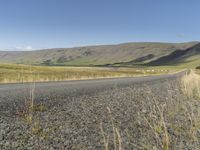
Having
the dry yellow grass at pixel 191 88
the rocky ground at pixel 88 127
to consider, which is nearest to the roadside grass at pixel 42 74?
the rocky ground at pixel 88 127

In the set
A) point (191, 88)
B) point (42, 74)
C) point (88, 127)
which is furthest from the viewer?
point (42, 74)

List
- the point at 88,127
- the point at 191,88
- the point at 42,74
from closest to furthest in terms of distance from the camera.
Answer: the point at 88,127 < the point at 191,88 < the point at 42,74

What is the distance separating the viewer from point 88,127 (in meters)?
8.09

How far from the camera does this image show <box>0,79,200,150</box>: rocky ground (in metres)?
6.76

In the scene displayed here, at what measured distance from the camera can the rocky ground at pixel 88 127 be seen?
676 cm

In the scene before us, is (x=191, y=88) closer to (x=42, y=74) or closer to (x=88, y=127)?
(x=88, y=127)

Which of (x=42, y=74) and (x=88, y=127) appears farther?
(x=42, y=74)

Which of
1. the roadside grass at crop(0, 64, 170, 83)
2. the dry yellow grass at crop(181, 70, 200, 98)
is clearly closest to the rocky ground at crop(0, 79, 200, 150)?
the roadside grass at crop(0, 64, 170, 83)

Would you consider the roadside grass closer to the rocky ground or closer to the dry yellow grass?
the rocky ground

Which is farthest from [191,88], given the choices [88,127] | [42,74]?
[42,74]

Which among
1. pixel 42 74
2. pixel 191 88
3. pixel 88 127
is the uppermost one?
pixel 42 74

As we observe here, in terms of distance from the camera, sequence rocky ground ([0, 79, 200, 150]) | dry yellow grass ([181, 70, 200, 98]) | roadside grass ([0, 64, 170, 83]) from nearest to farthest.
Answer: rocky ground ([0, 79, 200, 150]), dry yellow grass ([181, 70, 200, 98]), roadside grass ([0, 64, 170, 83])

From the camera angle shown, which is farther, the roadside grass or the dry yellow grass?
the roadside grass

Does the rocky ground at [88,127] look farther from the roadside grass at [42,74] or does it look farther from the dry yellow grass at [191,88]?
the dry yellow grass at [191,88]
